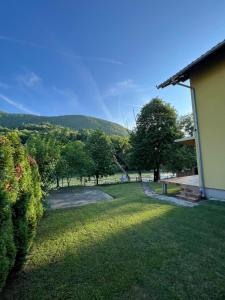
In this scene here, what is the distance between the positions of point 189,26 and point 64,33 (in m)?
7.51

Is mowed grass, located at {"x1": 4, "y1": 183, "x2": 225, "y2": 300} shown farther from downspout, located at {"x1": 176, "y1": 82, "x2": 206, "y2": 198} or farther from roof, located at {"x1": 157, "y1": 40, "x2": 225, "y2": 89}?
roof, located at {"x1": 157, "y1": 40, "x2": 225, "y2": 89}

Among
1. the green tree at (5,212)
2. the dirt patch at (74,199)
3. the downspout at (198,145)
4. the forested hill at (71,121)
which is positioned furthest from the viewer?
the forested hill at (71,121)

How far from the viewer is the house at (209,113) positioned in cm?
686

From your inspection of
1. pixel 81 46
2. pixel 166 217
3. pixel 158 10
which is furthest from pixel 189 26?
pixel 166 217

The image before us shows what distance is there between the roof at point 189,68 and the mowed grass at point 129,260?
519cm

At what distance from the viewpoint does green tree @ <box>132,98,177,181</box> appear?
20.4 m

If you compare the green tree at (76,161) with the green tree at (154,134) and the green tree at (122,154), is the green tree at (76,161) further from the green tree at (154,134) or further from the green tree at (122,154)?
the green tree at (122,154)

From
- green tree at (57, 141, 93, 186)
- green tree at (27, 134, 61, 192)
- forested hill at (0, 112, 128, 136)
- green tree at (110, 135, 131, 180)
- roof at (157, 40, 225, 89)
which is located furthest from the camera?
forested hill at (0, 112, 128, 136)

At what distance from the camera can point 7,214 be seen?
256cm

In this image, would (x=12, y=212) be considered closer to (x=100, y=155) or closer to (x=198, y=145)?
(x=198, y=145)

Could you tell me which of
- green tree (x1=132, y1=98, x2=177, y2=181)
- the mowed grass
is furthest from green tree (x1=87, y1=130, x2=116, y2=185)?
A: the mowed grass

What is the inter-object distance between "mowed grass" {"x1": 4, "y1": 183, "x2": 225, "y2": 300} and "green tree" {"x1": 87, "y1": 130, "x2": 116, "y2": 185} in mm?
17227

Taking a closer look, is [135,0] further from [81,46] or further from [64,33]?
[81,46]

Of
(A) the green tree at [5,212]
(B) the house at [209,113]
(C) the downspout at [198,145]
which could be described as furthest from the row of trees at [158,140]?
(A) the green tree at [5,212]
